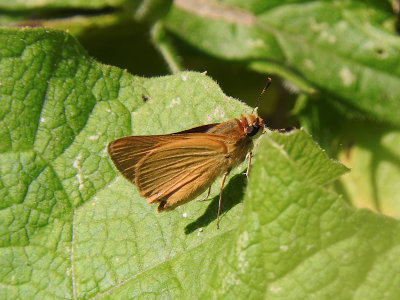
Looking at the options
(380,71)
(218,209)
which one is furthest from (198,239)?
(380,71)

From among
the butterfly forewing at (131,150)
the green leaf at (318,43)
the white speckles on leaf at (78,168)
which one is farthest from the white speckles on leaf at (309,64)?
the white speckles on leaf at (78,168)

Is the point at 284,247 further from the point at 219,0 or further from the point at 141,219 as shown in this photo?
the point at 219,0

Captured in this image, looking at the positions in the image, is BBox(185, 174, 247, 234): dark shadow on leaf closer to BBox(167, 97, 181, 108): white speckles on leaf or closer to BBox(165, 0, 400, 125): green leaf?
BBox(167, 97, 181, 108): white speckles on leaf

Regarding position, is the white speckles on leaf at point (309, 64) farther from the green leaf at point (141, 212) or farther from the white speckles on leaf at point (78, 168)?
the white speckles on leaf at point (78, 168)

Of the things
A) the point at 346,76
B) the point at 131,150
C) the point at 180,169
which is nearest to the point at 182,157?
the point at 180,169

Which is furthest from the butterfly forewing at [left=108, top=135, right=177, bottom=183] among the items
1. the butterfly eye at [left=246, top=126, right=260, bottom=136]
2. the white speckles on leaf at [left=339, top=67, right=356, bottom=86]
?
the white speckles on leaf at [left=339, top=67, right=356, bottom=86]

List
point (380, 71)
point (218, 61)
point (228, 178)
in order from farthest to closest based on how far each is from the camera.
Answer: point (218, 61)
point (380, 71)
point (228, 178)
